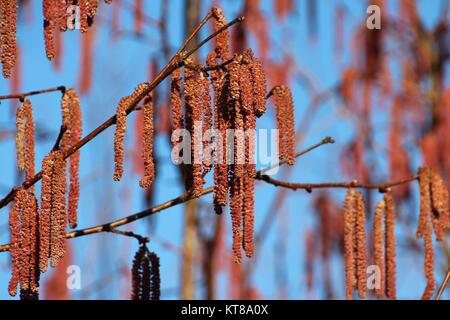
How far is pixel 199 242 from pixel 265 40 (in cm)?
104

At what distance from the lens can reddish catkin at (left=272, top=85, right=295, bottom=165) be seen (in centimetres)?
201

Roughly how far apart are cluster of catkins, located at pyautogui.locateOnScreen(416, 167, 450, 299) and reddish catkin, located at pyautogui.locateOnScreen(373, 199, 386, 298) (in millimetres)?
95

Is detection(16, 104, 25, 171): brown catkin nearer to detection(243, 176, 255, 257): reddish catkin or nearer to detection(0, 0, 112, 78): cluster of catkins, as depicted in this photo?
detection(0, 0, 112, 78): cluster of catkins

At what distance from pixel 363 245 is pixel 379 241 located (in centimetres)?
9

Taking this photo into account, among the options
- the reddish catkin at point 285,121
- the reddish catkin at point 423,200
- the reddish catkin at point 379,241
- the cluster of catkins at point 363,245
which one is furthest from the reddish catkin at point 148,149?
the reddish catkin at point 423,200

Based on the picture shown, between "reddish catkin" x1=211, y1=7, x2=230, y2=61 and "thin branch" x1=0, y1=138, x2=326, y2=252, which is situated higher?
"reddish catkin" x1=211, y1=7, x2=230, y2=61

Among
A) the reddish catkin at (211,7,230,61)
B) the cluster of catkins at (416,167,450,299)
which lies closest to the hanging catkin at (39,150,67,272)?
the reddish catkin at (211,7,230,61)

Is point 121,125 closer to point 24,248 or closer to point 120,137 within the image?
point 120,137

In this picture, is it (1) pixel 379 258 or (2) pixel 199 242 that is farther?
(2) pixel 199 242

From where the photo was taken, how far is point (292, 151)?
2010 mm

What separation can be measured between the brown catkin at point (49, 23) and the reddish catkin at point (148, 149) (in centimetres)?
20

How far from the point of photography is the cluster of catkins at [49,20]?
6.31 ft

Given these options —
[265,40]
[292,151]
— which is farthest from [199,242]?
[292,151]
